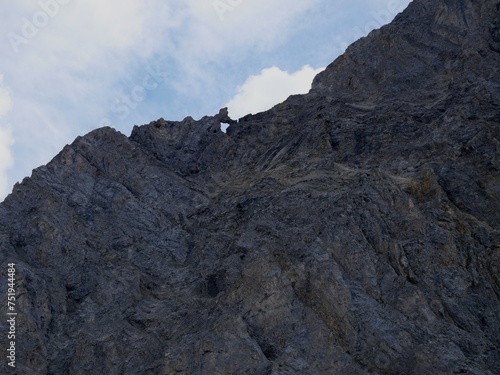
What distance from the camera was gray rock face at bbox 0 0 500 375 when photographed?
1083 inches

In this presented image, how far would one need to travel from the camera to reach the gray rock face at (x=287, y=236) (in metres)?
27.5

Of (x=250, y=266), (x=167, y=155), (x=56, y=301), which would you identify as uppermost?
(x=167, y=155)

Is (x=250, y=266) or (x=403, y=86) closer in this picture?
(x=250, y=266)

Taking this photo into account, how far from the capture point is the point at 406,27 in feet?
171

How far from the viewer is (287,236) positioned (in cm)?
3175

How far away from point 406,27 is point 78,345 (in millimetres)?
36030

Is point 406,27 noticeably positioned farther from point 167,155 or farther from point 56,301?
point 56,301

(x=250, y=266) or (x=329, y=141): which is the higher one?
(x=329, y=141)

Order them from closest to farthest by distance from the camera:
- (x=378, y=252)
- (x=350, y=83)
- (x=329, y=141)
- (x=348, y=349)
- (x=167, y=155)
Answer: (x=348, y=349), (x=378, y=252), (x=329, y=141), (x=167, y=155), (x=350, y=83)

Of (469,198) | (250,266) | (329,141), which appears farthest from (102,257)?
(469,198)

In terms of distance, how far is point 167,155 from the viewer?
1815 inches

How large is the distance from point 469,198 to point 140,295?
17.9 m

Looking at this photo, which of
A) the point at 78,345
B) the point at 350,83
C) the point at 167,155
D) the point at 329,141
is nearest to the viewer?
the point at 78,345

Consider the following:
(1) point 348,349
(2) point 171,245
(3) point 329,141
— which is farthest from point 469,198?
(2) point 171,245
